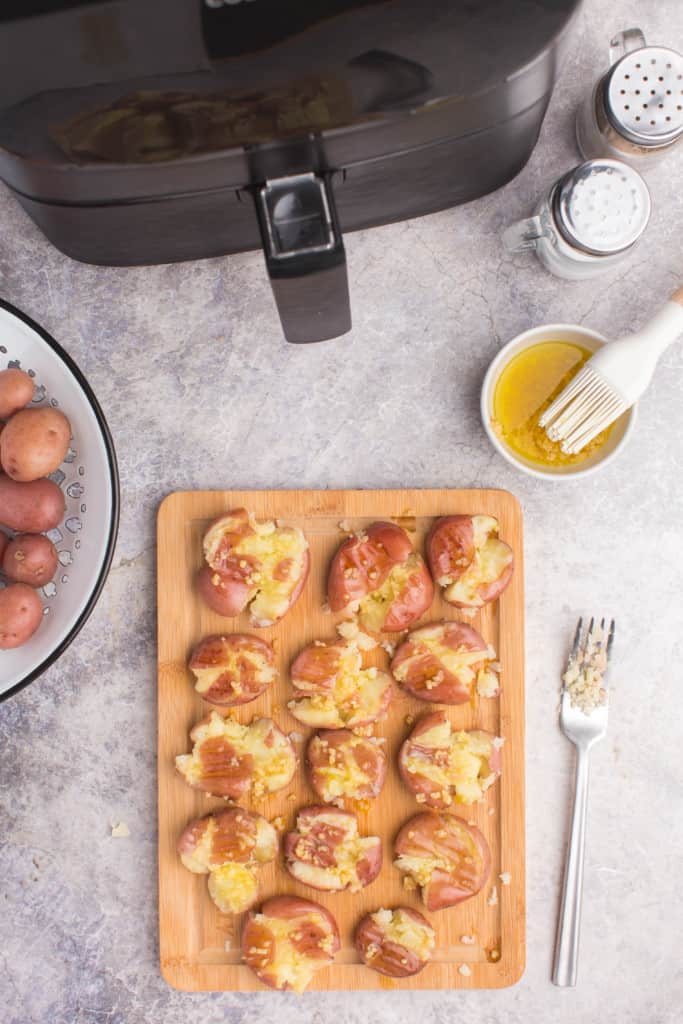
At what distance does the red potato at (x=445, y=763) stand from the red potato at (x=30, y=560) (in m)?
0.47

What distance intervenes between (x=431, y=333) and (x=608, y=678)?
1.56ft

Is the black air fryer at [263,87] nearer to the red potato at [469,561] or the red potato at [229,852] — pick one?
the red potato at [469,561]

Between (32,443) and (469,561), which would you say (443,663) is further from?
(32,443)

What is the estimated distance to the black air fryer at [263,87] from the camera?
71 centimetres

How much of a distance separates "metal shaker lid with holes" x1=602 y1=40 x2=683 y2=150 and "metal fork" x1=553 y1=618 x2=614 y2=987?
0.57 metres

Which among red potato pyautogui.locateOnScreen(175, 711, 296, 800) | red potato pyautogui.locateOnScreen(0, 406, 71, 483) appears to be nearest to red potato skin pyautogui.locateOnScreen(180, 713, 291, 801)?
red potato pyautogui.locateOnScreen(175, 711, 296, 800)

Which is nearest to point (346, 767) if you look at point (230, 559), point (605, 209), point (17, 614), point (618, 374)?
point (230, 559)

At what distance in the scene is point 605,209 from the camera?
969 mm

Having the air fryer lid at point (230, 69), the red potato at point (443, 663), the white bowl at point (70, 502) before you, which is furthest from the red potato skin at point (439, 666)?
the air fryer lid at point (230, 69)

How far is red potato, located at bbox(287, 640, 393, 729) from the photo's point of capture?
3.47ft

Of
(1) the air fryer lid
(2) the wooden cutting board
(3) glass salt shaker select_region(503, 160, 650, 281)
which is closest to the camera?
(1) the air fryer lid

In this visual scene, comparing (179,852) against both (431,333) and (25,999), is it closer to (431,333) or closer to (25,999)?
(25,999)

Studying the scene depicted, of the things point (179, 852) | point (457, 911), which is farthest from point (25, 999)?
point (457, 911)

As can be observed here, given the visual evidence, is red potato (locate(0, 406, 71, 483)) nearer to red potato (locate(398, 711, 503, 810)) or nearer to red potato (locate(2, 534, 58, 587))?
red potato (locate(2, 534, 58, 587))
